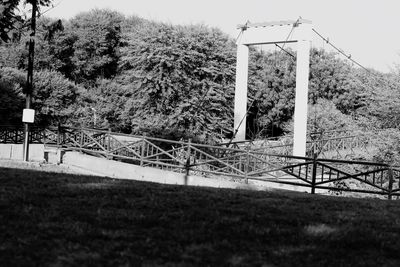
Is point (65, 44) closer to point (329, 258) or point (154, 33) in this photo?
point (154, 33)

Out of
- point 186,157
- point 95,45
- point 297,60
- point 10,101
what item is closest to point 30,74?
point 186,157

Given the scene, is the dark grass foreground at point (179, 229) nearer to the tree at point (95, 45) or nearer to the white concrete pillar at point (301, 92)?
the white concrete pillar at point (301, 92)

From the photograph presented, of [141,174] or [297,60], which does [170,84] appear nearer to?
Result: [297,60]

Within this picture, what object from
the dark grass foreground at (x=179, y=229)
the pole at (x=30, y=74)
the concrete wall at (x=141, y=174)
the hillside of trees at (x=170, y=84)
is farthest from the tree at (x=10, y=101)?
the dark grass foreground at (x=179, y=229)

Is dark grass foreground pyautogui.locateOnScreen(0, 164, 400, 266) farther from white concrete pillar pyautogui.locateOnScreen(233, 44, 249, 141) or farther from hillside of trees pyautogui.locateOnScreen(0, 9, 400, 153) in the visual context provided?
white concrete pillar pyautogui.locateOnScreen(233, 44, 249, 141)

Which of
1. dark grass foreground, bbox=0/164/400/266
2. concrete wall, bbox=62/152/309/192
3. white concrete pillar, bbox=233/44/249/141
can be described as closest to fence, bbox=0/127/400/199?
concrete wall, bbox=62/152/309/192

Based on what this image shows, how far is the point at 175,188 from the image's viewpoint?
10.3 meters

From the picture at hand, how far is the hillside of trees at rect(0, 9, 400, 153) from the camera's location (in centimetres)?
2881

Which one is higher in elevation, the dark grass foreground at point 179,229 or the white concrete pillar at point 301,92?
the white concrete pillar at point 301,92

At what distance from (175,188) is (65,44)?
4476cm

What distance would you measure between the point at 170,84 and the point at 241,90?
4829mm

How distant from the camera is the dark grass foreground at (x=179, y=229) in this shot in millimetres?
5406

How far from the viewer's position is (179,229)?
655cm

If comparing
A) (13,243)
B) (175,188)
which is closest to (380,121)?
(175,188)
